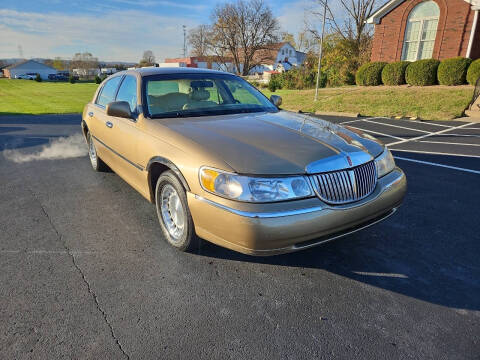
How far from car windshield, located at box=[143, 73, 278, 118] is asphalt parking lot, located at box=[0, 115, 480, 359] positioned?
1.26 meters

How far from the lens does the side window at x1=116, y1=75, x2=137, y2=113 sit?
3.61 m

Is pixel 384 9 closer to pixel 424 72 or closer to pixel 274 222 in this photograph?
pixel 424 72

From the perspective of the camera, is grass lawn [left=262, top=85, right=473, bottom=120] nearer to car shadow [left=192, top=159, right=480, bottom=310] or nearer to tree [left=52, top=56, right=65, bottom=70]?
car shadow [left=192, top=159, right=480, bottom=310]

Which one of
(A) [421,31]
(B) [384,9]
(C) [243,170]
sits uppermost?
(B) [384,9]

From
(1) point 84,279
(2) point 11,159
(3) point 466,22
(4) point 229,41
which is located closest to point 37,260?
(1) point 84,279

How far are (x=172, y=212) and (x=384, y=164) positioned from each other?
1.98m

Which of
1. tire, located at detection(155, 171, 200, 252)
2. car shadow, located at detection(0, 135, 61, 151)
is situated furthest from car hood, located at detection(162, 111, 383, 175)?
car shadow, located at detection(0, 135, 61, 151)

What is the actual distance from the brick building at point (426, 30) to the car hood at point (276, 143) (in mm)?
17458

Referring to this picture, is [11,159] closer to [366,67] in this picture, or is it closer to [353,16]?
[366,67]

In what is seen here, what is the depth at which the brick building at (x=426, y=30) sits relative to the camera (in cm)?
1611

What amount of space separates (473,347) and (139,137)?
309cm

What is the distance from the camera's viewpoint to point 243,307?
7.64 feet

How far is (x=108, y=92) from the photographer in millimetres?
4609

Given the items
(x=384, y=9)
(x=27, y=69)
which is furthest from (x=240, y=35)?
(x=27, y=69)
